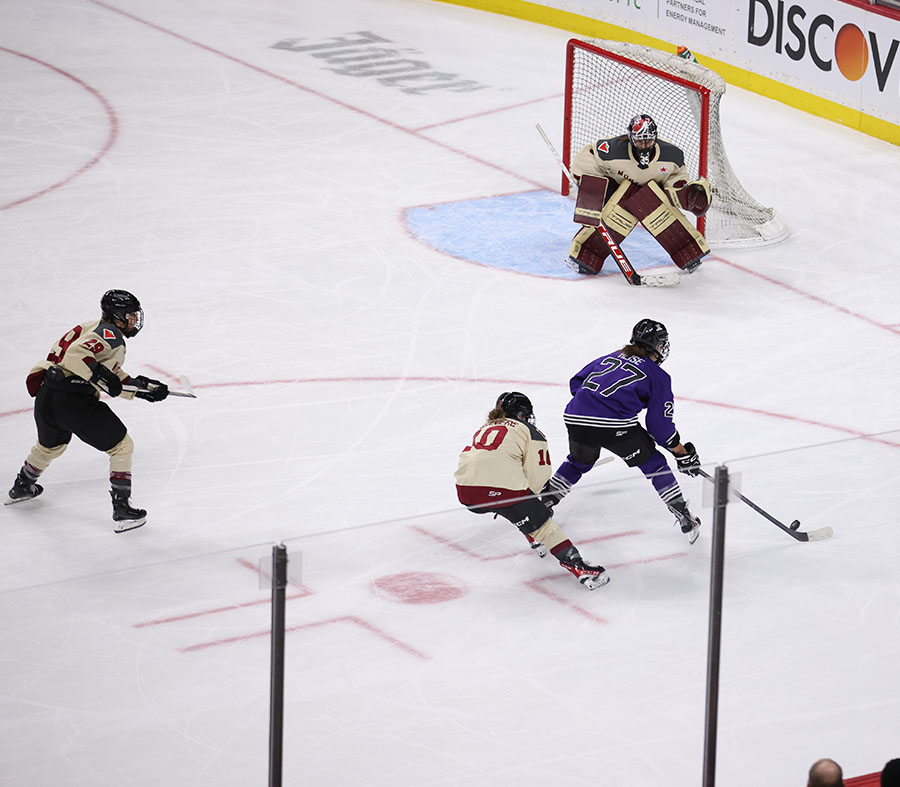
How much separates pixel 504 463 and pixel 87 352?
1662 millimetres

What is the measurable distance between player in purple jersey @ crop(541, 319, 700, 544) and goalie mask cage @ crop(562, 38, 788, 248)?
153 inches

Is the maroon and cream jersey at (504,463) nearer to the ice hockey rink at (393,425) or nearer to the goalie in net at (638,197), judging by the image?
the ice hockey rink at (393,425)

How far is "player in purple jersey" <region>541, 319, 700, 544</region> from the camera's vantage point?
19.8 ft

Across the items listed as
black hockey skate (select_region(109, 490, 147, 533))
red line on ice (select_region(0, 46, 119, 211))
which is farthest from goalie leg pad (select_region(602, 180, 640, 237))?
black hockey skate (select_region(109, 490, 147, 533))

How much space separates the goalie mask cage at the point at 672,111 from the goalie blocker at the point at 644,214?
0.46m

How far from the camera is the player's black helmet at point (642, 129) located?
9117 millimetres

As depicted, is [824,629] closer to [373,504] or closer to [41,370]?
[373,504]

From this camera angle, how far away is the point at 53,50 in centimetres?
1393

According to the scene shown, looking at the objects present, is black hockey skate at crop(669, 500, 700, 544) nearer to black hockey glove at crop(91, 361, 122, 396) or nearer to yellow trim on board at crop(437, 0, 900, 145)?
black hockey glove at crop(91, 361, 122, 396)

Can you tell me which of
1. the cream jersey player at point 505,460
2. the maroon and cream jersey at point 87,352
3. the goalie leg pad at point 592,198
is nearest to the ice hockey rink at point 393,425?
the goalie leg pad at point 592,198

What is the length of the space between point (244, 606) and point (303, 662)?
0.20 meters

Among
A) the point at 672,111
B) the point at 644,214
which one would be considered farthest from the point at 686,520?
the point at 672,111

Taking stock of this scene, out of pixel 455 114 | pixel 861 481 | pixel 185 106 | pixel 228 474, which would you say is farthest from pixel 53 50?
pixel 861 481

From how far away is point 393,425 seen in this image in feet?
24.6
